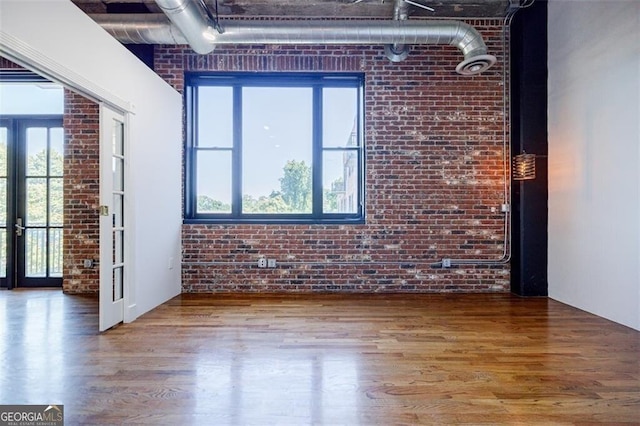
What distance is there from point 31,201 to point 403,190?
520 centimetres

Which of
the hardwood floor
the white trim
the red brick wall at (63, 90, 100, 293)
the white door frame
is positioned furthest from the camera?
the red brick wall at (63, 90, 100, 293)

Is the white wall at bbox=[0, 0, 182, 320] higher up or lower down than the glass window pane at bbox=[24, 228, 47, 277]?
higher up

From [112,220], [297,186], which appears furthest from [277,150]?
[112,220]

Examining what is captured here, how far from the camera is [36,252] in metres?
4.92

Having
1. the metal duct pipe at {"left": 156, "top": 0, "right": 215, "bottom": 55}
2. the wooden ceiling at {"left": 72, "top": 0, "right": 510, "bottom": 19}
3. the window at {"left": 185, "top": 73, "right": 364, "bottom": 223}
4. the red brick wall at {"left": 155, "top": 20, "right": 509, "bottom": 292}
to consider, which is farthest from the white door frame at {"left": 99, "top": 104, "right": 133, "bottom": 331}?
the wooden ceiling at {"left": 72, "top": 0, "right": 510, "bottom": 19}

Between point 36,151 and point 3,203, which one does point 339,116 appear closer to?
point 36,151

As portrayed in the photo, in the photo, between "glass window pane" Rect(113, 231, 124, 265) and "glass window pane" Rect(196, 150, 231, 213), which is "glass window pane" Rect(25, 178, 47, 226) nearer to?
"glass window pane" Rect(196, 150, 231, 213)

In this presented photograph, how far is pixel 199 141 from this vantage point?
185 inches

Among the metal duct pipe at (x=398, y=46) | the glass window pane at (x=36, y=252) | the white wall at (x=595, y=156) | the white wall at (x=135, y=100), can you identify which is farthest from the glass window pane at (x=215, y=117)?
the white wall at (x=595, y=156)

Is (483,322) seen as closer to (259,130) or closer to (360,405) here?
(360,405)

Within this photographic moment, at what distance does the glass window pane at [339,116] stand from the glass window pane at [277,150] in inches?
8.5

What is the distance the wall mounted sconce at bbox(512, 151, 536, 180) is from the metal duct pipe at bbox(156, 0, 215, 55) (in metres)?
3.82

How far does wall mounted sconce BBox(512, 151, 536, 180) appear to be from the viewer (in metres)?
4.06

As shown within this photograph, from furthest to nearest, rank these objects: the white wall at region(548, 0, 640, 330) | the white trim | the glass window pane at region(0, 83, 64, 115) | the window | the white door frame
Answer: the glass window pane at region(0, 83, 64, 115) → the window → the white wall at region(548, 0, 640, 330) → the white door frame → the white trim
